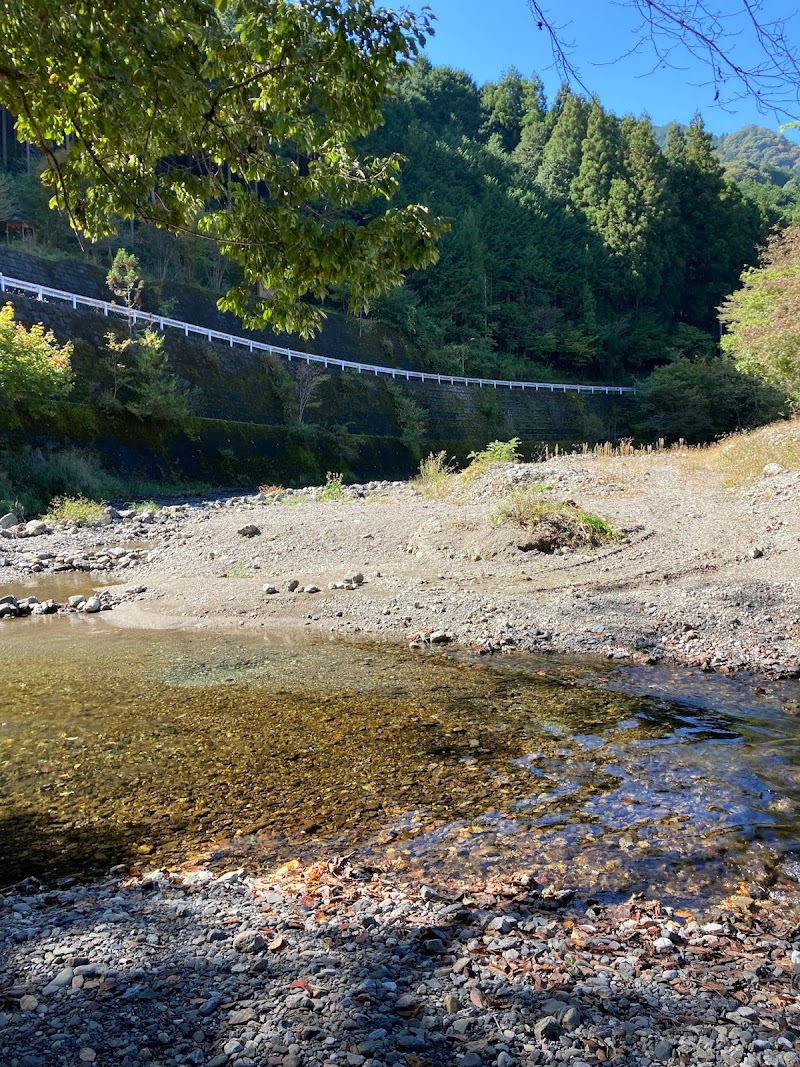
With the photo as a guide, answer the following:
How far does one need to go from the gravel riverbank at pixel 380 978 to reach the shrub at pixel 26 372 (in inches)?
726

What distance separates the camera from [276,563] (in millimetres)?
11391

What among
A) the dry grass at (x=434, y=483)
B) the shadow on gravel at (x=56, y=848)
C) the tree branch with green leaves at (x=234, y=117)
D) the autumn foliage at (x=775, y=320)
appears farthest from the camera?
the autumn foliage at (x=775, y=320)

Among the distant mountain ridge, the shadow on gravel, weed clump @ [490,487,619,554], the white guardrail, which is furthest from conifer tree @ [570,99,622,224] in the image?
the distant mountain ridge

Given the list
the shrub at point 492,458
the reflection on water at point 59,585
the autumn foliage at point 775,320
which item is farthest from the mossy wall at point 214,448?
the autumn foliage at point 775,320

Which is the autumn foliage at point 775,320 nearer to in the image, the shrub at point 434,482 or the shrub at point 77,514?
the shrub at point 434,482

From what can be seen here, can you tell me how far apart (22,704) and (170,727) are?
1462 millimetres

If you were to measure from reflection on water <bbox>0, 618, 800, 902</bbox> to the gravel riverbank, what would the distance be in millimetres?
337

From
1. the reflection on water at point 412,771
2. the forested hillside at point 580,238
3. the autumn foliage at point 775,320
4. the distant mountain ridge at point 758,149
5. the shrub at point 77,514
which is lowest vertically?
the reflection on water at point 412,771

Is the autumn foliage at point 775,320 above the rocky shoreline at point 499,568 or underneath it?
above

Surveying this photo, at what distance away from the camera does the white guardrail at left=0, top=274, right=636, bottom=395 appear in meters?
24.9

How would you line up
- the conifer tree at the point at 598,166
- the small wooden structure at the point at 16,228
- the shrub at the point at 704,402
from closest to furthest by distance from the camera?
the small wooden structure at the point at 16,228, the shrub at the point at 704,402, the conifer tree at the point at 598,166

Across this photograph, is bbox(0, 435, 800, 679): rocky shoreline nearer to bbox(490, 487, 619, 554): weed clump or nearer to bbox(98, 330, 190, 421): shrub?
bbox(490, 487, 619, 554): weed clump

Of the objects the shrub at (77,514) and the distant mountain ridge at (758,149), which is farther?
the distant mountain ridge at (758,149)

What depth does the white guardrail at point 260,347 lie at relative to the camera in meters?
24.9
